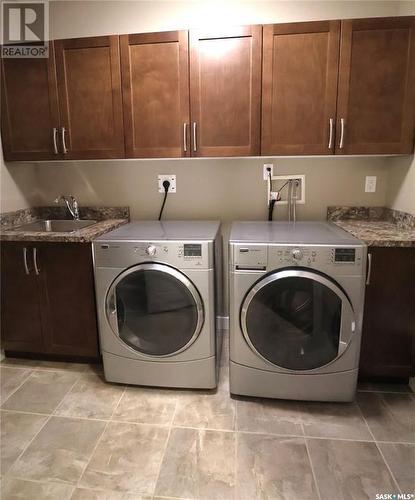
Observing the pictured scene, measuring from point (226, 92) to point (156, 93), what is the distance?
42cm

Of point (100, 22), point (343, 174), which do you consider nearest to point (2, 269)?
point (100, 22)

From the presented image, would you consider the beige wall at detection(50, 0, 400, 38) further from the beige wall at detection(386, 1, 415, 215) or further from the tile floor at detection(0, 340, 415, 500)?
the tile floor at detection(0, 340, 415, 500)

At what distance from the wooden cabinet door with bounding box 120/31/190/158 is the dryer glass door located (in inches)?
30.4

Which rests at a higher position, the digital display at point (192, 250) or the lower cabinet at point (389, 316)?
the digital display at point (192, 250)

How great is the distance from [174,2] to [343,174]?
1.59 metres

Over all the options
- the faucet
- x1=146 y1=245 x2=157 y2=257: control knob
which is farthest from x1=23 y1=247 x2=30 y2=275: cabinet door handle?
x1=146 y1=245 x2=157 y2=257: control knob

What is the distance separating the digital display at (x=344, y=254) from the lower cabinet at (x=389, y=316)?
17 cm

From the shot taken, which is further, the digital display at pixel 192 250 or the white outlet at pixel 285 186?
the white outlet at pixel 285 186

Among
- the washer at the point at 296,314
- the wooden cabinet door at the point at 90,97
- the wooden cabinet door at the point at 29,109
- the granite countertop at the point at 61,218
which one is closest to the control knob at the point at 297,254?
the washer at the point at 296,314

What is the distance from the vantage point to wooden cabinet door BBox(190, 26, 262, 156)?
174 cm

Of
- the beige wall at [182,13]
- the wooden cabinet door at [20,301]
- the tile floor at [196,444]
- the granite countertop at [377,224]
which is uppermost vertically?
the beige wall at [182,13]

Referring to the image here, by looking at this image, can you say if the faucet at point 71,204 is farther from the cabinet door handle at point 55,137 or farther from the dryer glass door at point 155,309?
the dryer glass door at point 155,309

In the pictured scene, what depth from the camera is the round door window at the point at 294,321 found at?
154 centimetres

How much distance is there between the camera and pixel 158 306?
1.70 m
